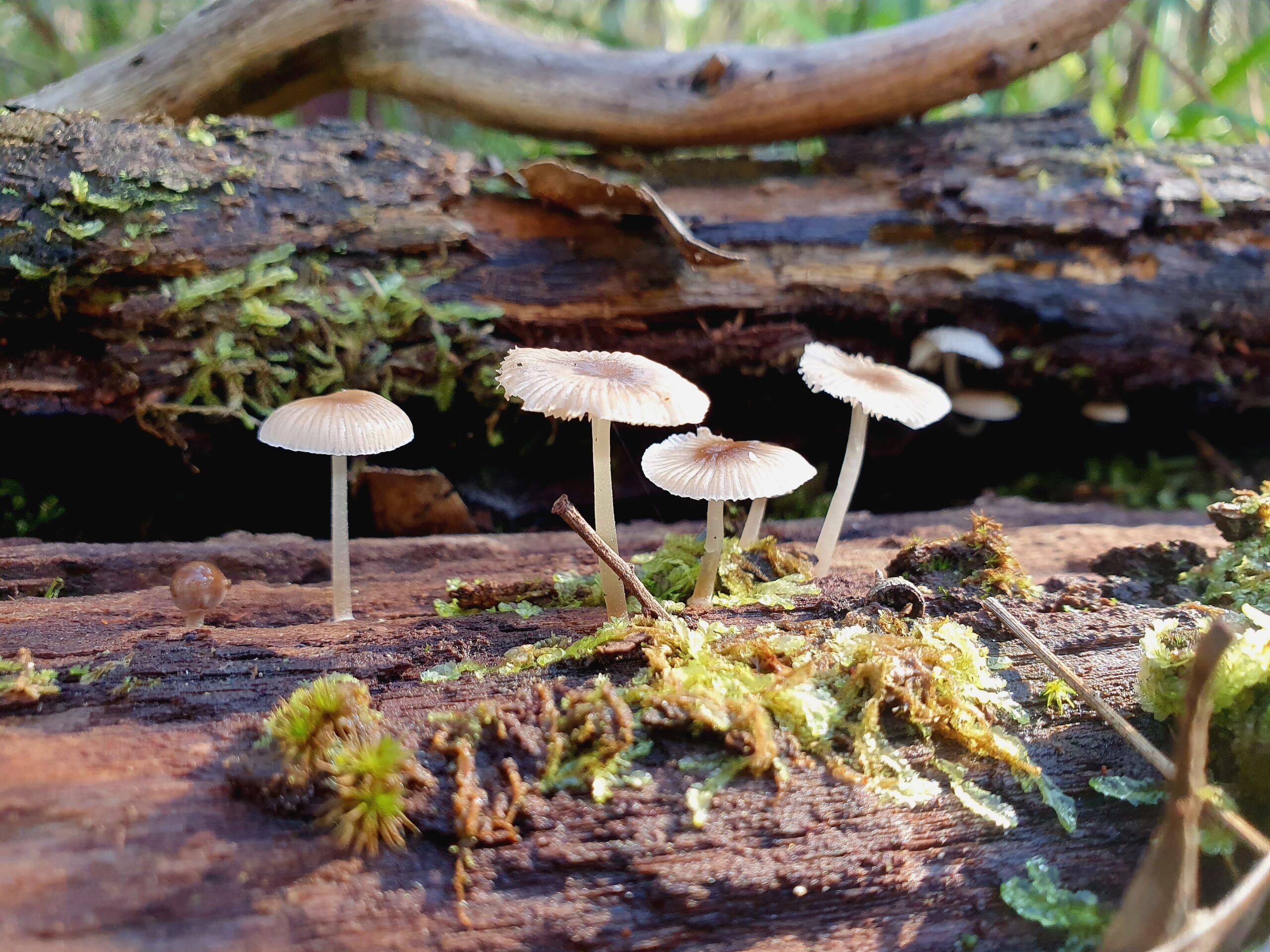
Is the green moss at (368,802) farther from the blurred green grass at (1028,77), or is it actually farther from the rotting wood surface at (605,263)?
the blurred green grass at (1028,77)

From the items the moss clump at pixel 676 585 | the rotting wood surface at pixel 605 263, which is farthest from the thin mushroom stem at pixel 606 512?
the rotting wood surface at pixel 605 263

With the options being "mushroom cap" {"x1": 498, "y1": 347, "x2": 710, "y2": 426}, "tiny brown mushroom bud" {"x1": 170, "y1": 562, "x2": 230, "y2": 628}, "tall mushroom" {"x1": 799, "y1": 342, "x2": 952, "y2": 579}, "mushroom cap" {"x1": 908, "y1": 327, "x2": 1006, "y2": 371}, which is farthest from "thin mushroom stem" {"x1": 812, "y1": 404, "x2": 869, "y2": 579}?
"tiny brown mushroom bud" {"x1": 170, "y1": 562, "x2": 230, "y2": 628}

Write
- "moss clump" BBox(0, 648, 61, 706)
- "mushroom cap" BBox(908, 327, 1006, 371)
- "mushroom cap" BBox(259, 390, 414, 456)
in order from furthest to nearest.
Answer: "mushroom cap" BBox(908, 327, 1006, 371), "mushroom cap" BBox(259, 390, 414, 456), "moss clump" BBox(0, 648, 61, 706)

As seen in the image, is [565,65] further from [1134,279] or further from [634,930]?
[634,930]

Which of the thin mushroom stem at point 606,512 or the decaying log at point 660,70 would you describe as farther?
the decaying log at point 660,70

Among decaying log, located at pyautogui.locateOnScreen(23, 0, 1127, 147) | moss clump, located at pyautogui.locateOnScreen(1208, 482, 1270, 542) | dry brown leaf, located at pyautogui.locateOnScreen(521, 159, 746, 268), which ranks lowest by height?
moss clump, located at pyautogui.locateOnScreen(1208, 482, 1270, 542)

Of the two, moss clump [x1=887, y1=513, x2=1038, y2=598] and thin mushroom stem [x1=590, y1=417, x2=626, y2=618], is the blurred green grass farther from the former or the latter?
moss clump [x1=887, y1=513, x2=1038, y2=598]
